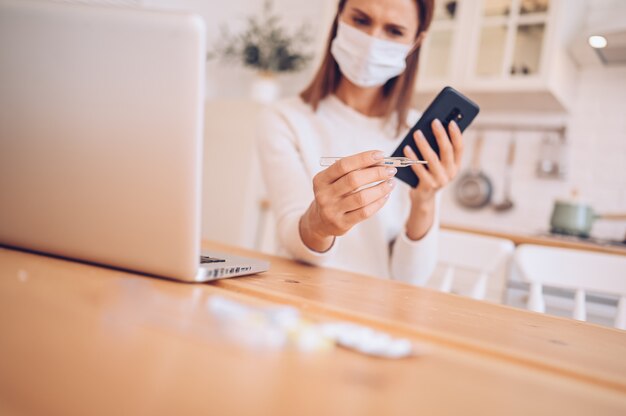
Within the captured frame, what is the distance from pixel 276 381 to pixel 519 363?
0.19m

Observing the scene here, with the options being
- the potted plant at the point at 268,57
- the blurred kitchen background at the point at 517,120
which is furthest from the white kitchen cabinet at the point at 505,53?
the potted plant at the point at 268,57

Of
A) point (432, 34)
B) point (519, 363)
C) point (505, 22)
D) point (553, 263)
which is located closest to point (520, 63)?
point (505, 22)

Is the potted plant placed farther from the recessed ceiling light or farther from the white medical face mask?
the white medical face mask

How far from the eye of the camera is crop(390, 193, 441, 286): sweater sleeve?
1023 millimetres

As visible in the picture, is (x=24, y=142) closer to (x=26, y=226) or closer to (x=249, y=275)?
(x=26, y=226)

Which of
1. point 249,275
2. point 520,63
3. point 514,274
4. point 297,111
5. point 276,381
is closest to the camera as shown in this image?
point 276,381

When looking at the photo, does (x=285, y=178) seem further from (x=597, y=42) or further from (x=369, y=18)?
(x=597, y=42)

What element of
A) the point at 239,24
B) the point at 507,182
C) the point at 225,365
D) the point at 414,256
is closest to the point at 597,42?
the point at 507,182

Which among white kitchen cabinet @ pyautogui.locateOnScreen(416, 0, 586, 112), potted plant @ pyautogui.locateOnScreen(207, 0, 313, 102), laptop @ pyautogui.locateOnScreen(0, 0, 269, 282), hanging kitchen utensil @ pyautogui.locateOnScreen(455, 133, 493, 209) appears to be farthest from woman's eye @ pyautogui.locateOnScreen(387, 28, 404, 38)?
potted plant @ pyautogui.locateOnScreen(207, 0, 313, 102)

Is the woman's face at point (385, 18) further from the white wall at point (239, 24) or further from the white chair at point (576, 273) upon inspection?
the white wall at point (239, 24)

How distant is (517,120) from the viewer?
7.97 ft

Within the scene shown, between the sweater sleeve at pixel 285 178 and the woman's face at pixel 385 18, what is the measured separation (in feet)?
0.84

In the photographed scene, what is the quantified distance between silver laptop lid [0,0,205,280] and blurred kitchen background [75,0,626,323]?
4.62ft

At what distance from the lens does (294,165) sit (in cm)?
109
